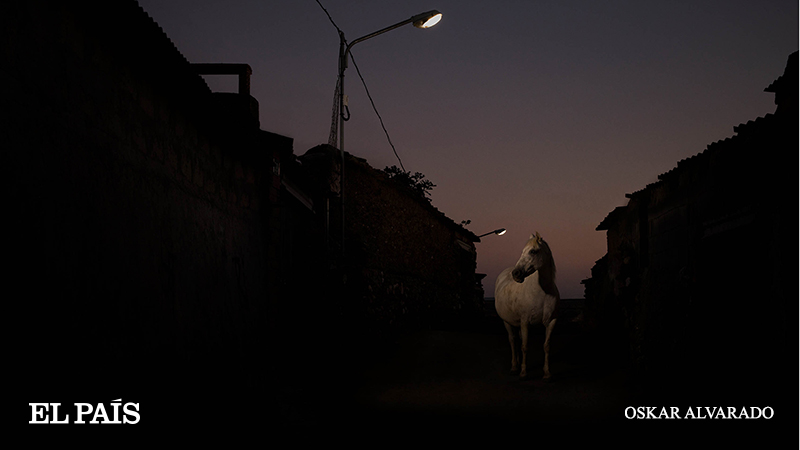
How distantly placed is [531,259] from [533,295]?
2.32ft

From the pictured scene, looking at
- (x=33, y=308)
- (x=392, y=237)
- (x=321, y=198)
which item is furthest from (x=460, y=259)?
(x=33, y=308)

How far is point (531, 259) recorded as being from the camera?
27.8ft

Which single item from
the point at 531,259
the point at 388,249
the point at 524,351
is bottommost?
the point at 524,351

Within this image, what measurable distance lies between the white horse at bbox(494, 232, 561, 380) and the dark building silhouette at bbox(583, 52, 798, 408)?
1397 mm

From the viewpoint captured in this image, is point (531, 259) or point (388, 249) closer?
point (531, 259)

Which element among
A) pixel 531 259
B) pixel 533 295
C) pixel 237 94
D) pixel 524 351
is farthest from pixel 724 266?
pixel 237 94

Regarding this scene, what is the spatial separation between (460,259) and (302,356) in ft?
47.7

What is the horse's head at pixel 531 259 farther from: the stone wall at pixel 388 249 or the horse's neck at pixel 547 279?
the stone wall at pixel 388 249

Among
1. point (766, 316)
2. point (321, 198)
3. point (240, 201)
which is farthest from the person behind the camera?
point (321, 198)

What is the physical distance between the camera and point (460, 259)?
884 inches

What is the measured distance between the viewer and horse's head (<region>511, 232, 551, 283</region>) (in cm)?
832

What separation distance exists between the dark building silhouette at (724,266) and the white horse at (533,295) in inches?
55.0

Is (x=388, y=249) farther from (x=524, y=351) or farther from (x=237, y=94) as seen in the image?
(x=237, y=94)

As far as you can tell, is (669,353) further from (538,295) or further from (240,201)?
(240,201)
